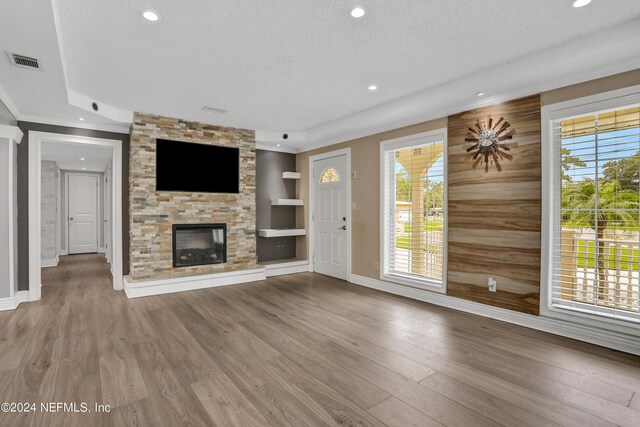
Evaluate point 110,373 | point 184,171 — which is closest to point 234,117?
point 184,171

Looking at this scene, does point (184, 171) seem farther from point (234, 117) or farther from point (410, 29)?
point (410, 29)

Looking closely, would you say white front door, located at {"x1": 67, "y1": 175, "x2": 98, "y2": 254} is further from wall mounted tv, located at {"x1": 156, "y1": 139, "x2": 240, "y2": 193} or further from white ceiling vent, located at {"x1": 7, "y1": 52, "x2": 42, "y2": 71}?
white ceiling vent, located at {"x1": 7, "y1": 52, "x2": 42, "y2": 71}

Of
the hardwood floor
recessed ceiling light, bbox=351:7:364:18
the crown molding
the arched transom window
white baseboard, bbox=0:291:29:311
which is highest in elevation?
recessed ceiling light, bbox=351:7:364:18

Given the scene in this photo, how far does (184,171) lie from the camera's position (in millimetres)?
5004

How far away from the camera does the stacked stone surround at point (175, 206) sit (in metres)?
4.64


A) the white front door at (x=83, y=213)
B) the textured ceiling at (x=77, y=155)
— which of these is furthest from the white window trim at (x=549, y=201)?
the white front door at (x=83, y=213)

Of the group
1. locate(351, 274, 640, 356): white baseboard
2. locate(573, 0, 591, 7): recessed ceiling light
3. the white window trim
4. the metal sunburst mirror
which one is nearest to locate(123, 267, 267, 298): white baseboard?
locate(351, 274, 640, 356): white baseboard

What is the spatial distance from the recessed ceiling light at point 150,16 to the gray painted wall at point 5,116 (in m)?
2.57

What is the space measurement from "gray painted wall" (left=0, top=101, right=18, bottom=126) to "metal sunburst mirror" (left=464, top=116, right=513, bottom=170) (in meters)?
5.32

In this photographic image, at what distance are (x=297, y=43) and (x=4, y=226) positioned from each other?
13.4ft

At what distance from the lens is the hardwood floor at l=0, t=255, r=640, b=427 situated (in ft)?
6.20

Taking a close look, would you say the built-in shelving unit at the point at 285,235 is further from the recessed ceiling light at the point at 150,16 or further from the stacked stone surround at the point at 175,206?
the recessed ceiling light at the point at 150,16

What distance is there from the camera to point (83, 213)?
8.71 meters

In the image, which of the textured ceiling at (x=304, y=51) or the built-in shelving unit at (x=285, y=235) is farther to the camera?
the built-in shelving unit at (x=285, y=235)
